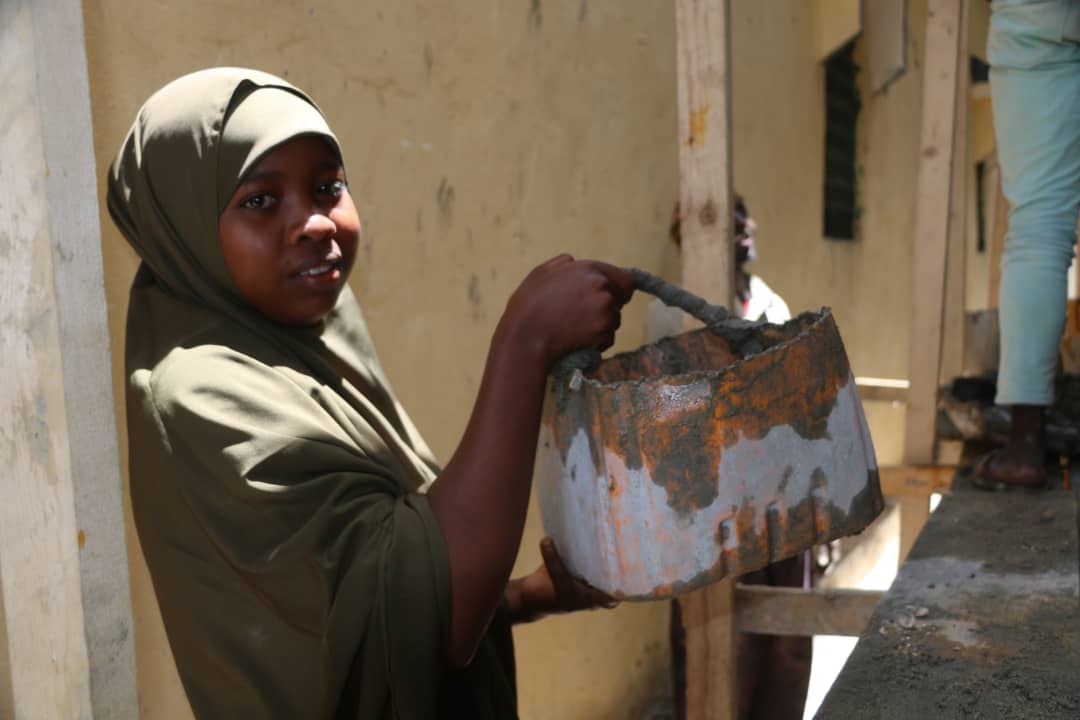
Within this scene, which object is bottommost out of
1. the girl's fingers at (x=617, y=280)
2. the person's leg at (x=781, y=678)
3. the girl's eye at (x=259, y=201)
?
the person's leg at (x=781, y=678)

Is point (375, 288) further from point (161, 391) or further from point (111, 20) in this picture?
point (161, 391)

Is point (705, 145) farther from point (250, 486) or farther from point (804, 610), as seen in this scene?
point (250, 486)

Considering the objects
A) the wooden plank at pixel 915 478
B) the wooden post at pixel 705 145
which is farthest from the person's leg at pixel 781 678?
the wooden post at pixel 705 145

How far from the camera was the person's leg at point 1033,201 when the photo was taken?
2.10m

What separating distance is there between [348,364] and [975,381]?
198 centimetres

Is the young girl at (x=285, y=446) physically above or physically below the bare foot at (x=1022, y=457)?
above

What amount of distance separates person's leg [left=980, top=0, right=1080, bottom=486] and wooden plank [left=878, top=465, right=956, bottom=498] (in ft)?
1.12

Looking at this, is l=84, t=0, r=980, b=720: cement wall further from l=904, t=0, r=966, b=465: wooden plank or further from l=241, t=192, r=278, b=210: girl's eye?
l=904, t=0, r=966, b=465: wooden plank

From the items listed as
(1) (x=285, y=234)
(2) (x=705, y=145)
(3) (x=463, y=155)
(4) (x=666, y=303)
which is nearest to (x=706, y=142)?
(2) (x=705, y=145)

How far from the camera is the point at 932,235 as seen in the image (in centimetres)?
262

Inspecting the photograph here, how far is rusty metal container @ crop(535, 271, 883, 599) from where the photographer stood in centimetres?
123

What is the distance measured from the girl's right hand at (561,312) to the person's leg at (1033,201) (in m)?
1.29

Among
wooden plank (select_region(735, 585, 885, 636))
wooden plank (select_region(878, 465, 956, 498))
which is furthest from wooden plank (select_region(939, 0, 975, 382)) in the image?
wooden plank (select_region(735, 585, 885, 636))

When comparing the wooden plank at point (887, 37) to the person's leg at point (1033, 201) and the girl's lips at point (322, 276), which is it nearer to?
the person's leg at point (1033, 201)
